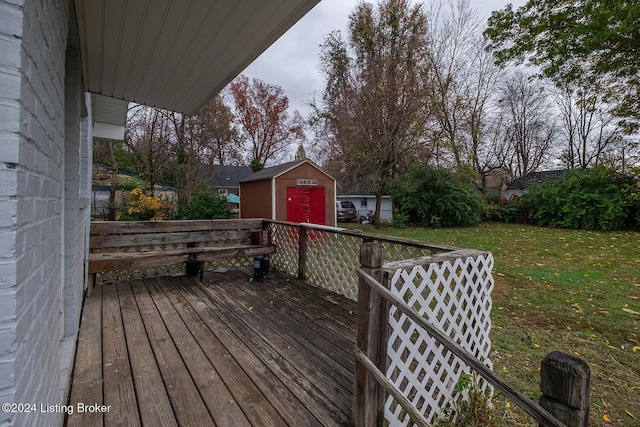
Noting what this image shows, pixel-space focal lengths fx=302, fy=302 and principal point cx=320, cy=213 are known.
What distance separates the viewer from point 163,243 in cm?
461

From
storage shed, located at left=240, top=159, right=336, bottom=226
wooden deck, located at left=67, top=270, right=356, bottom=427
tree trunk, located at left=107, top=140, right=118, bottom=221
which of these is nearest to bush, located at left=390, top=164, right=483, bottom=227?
storage shed, located at left=240, top=159, right=336, bottom=226

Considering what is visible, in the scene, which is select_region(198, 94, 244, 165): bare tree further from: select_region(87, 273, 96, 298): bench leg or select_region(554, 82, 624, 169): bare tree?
select_region(554, 82, 624, 169): bare tree

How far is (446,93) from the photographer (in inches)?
575

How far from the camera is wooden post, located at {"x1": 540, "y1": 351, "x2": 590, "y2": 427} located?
95 cm

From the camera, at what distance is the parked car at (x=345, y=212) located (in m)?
18.1

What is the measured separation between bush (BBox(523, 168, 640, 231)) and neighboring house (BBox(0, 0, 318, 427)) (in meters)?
14.4

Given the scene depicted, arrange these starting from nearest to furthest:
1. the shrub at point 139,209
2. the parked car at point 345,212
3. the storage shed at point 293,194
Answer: the shrub at point 139,209, the storage shed at point 293,194, the parked car at point 345,212

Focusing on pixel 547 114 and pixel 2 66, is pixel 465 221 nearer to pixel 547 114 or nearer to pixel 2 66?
pixel 547 114

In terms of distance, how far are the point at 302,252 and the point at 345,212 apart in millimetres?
13463

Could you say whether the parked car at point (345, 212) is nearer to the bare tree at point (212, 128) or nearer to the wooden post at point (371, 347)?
the bare tree at point (212, 128)

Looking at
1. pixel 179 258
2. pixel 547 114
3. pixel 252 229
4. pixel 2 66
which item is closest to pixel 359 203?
pixel 547 114

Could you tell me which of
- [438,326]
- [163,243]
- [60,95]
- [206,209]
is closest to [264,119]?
[206,209]

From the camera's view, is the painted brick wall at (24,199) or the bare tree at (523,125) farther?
the bare tree at (523,125)

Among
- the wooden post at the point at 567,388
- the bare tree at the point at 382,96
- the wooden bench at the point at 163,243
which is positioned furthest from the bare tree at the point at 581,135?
the wooden post at the point at 567,388
